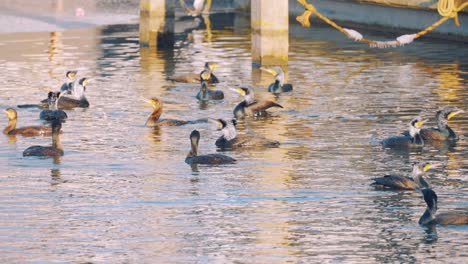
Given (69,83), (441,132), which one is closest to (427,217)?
(441,132)

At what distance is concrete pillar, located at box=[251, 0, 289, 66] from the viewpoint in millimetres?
38344

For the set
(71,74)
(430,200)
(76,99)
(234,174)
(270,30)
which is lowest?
(234,174)

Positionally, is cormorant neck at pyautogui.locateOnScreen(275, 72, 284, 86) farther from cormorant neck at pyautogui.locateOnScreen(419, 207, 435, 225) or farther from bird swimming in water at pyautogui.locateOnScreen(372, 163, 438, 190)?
cormorant neck at pyautogui.locateOnScreen(419, 207, 435, 225)

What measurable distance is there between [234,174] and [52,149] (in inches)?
150

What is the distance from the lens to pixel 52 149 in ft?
82.7

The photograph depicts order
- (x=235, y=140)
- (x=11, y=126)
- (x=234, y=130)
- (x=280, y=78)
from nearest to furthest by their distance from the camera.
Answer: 1. (x=235, y=140)
2. (x=234, y=130)
3. (x=11, y=126)
4. (x=280, y=78)

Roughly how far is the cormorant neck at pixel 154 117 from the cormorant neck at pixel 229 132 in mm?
2713

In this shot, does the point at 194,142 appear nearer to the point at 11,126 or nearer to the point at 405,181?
the point at 405,181

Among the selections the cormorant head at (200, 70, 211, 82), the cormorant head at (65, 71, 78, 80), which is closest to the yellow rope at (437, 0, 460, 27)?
the cormorant head at (200, 70, 211, 82)

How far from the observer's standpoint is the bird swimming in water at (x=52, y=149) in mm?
25094

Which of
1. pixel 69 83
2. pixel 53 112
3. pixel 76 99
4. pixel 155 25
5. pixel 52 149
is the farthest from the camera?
pixel 155 25

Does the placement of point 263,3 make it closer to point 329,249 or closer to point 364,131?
point 364,131

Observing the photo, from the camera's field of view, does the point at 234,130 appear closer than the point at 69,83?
Yes

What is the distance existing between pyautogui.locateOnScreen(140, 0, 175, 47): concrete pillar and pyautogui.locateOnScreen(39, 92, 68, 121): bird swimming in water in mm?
15368
